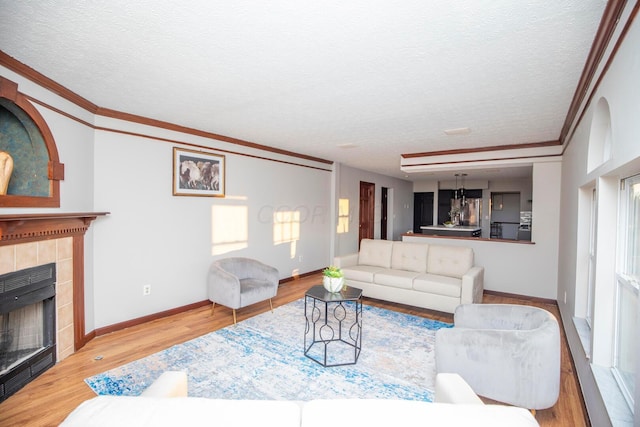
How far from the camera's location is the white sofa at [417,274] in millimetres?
3969

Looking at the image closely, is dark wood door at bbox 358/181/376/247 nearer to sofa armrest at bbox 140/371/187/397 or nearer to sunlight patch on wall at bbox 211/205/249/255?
sunlight patch on wall at bbox 211/205/249/255

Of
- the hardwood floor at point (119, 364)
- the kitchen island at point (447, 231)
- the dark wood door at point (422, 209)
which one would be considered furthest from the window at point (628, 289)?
the dark wood door at point (422, 209)

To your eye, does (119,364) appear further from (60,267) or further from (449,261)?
(449,261)

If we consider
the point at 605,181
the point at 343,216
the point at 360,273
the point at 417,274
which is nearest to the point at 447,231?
the point at 343,216

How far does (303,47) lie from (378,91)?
97cm

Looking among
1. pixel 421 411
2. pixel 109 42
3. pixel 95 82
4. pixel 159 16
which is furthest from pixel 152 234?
pixel 421 411

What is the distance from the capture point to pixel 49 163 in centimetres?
273

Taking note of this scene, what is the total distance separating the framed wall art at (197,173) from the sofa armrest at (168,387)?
2.94 m

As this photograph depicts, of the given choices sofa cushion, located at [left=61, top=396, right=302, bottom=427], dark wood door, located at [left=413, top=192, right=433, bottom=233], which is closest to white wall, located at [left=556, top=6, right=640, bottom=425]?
sofa cushion, located at [left=61, top=396, right=302, bottom=427]

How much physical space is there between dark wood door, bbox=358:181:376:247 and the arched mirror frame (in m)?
6.14

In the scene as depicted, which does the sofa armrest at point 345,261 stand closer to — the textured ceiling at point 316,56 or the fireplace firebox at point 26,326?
the textured ceiling at point 316,56

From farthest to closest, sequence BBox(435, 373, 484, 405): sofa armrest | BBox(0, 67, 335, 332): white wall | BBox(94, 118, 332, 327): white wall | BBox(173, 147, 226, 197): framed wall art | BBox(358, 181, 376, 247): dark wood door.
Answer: BBox(358, 181, 376, 247): dark wood door, BBox(173, 147, 226, 197): framed wall art, BBox(94, 118, 332, 327): white wall, BBox(0, 67, 335, 332): white wall, BBox(435, 373, 484, 405): sofa armrest

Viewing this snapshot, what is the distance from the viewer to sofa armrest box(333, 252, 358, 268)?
4883 mm

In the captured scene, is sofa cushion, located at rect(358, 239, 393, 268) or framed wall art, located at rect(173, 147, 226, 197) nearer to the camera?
framed wall art, located at rect(173, 147, 226, 197)
